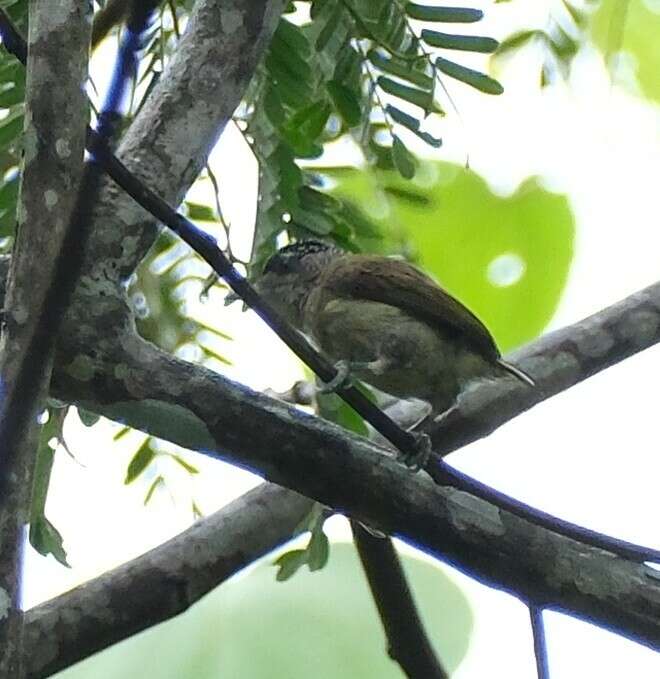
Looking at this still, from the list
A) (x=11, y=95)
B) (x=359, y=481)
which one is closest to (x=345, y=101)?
(x=11, y=95)

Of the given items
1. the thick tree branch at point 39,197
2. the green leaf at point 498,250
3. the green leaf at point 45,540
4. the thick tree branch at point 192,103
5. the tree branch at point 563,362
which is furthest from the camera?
the green leaf at point 498,250

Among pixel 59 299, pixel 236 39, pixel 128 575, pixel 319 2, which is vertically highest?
pixel 319 2

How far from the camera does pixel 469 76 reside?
170 cm

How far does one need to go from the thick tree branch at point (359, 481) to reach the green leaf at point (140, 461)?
2.26ft

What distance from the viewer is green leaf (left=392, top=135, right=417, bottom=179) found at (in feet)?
5.60

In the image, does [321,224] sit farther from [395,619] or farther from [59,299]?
[59,299]

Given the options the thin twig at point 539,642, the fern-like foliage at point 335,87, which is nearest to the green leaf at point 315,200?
the fern-like foliage at point 335,87

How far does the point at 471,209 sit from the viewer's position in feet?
7.84

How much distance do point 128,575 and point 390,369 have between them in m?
0.51

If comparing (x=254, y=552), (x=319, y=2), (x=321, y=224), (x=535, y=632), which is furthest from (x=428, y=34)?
(x=535, y=632)

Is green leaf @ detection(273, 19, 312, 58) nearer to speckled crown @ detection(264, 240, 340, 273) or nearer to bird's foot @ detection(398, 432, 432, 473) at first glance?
speckled crown @ detection(264, 240, 340, 273)

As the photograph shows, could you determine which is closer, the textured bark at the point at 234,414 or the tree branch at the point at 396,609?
the textured bark at the point at 234,414

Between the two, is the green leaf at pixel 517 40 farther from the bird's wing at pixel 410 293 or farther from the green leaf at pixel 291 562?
the green leaf at pixel 291 562

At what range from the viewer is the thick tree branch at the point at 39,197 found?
2.95ft
